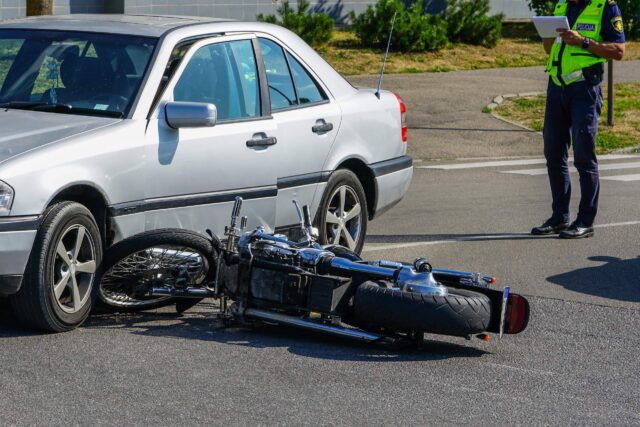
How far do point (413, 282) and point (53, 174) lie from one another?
1.84 metres

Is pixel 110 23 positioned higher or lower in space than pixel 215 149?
higher

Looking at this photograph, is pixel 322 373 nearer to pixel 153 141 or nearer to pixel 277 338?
pixel 277 338

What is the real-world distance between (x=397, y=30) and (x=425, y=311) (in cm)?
1886

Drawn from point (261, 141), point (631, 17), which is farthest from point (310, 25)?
point (261, 141)

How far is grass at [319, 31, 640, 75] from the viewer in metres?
23.0

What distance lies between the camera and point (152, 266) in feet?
22.1

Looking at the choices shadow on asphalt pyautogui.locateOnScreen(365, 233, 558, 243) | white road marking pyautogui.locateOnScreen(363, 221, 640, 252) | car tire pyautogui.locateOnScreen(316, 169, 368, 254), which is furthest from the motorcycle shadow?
shadow on asphalt pyautogui.locateOnScreen(365, 233, 558, 243)

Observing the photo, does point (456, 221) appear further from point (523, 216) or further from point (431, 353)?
point (431, 353)

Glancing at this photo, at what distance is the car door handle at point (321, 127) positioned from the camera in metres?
7.93

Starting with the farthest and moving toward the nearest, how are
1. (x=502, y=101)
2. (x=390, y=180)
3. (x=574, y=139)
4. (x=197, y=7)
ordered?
(x=197, y=7) < (x=502, y=101) < (x=574, y=139) < (x=390, y=180)

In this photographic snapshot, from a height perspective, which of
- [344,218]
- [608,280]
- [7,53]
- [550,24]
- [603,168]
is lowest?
[603,168]

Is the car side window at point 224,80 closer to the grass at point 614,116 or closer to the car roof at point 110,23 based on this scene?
the car roof at point 110,23

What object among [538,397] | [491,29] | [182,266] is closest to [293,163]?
[182,266]

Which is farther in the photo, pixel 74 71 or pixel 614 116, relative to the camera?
pixel 614 116
